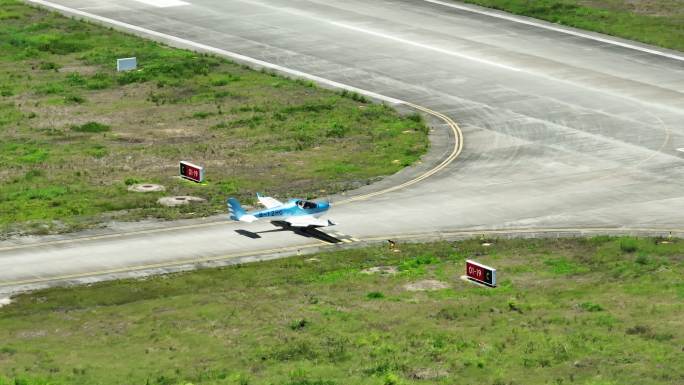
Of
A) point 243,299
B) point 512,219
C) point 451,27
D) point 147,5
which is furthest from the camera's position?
point 147,5

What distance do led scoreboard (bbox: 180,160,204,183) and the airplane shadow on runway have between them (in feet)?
40.4

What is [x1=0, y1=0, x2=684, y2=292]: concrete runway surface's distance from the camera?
9325cm

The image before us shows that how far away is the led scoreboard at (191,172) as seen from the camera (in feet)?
351

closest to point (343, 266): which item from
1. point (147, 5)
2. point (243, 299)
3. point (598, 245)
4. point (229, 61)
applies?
point (243, 299)

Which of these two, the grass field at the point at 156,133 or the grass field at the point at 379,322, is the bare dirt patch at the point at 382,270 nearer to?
the grass field at the point at 379,322

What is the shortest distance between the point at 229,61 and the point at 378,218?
46702mm

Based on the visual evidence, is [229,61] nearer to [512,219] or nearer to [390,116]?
[390,116]

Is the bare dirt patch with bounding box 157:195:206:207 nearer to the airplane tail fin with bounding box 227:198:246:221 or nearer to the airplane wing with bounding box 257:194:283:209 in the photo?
the airplane wing with bounding box 257:194:283:209

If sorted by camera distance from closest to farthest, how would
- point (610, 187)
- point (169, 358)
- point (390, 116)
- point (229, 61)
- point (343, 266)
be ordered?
1. point (169, 358)
2. point (343, 266)
3. point (610, 187)
4. point (390, 116)
5. point (229, 61)

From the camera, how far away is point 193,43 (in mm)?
148250

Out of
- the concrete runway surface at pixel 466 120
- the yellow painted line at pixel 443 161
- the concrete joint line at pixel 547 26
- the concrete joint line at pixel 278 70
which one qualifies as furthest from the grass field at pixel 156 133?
the concrete joint line at pixel 547 26

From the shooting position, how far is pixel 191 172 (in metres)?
108

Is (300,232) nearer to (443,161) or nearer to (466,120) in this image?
(443,161)

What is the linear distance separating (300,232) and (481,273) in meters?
14.2
